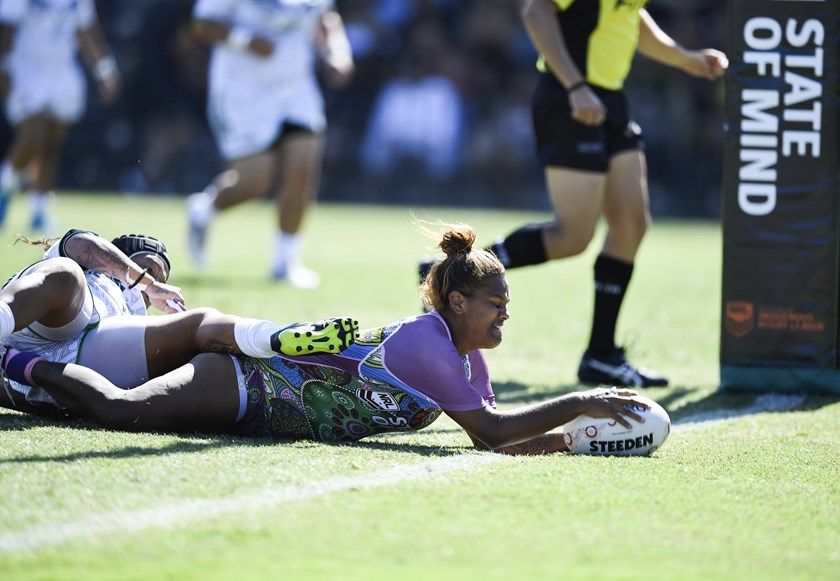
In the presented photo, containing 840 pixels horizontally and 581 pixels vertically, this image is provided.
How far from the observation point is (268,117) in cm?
1014

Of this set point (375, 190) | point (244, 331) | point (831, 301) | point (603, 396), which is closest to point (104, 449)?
point (244, 331)

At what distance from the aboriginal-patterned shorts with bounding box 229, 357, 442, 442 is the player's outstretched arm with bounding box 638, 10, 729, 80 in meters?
3.06

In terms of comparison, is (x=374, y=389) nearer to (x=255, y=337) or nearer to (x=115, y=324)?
(x=255, y=337)

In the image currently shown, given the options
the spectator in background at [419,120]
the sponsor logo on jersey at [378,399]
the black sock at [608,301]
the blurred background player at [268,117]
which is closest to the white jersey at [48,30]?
the blurred background player at [268,117]

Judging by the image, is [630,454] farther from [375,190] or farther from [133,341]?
[375,190]

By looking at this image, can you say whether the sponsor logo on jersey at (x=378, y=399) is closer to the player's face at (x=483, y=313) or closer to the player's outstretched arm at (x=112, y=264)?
the player's face at (x=483, y=313)

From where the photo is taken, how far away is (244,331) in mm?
4543

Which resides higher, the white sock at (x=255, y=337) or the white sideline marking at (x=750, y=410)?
the white sock at (x=255, y=337)

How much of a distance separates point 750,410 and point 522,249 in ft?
4.71

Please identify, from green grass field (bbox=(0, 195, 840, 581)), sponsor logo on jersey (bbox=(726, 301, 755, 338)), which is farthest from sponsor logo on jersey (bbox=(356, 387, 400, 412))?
sponsor logo on jersey (bbox=(726, 301, 755, 338))

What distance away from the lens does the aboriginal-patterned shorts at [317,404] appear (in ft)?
15.0

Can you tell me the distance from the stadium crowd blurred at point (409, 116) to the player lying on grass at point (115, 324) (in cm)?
1456

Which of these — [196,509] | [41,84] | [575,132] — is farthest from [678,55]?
[41,84]

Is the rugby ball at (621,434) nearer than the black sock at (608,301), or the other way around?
the rugby ball at (621,434)
